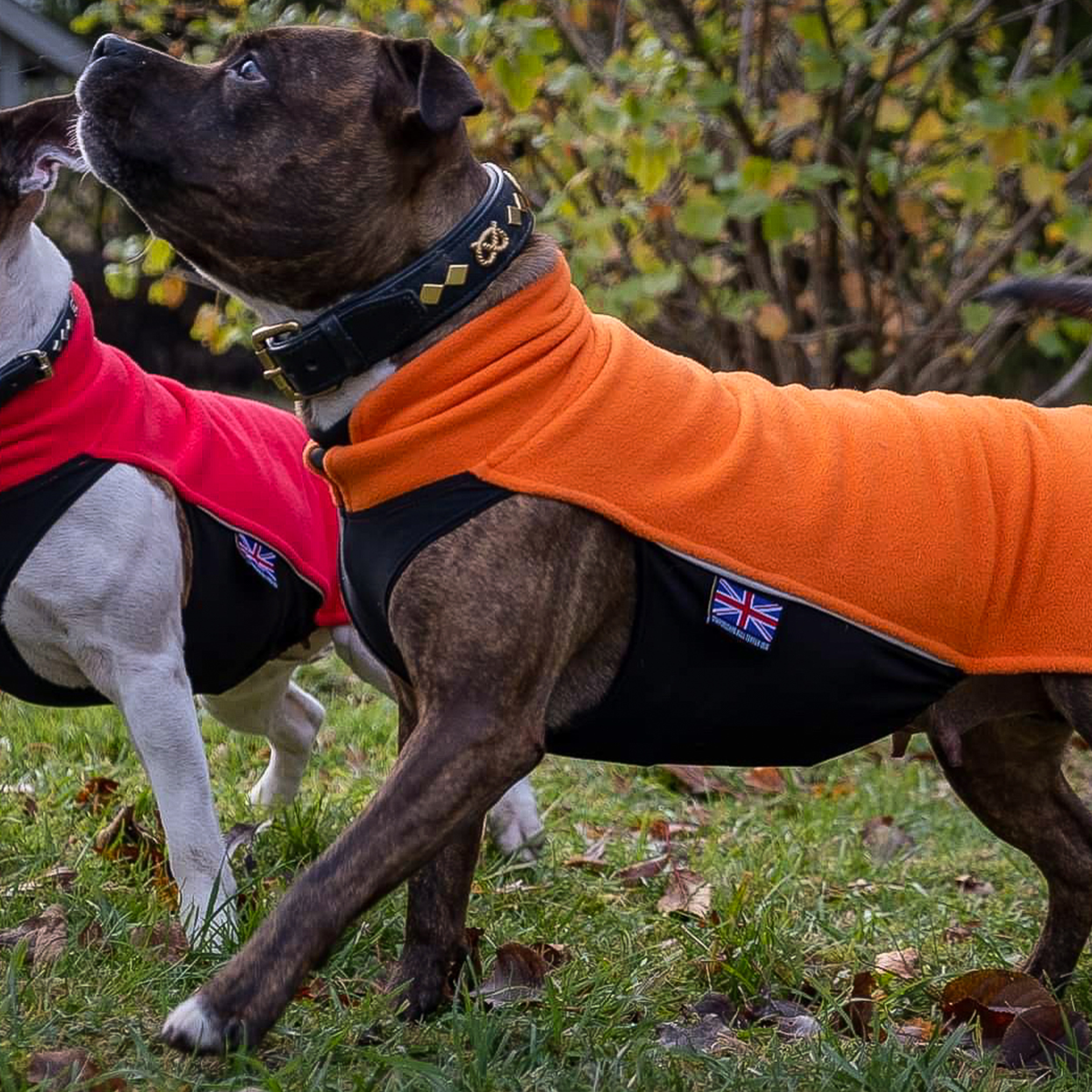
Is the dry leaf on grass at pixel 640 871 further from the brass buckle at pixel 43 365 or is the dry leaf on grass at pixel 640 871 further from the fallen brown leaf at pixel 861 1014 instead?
the brass buckle at pixel 43 365

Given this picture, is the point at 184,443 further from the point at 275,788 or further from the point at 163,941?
the point at 275,788

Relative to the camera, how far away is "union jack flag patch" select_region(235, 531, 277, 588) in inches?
145

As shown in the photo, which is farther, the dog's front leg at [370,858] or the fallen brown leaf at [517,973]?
the fallen brown leaf at [517,973]

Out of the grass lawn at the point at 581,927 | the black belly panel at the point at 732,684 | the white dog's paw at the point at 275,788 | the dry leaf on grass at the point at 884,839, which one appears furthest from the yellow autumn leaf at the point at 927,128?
the black belly panel at the point at 732,684

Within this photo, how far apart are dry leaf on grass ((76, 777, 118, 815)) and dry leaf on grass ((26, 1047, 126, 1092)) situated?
5.44 feet

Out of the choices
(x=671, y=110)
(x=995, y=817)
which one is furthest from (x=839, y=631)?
(x=671, y=110)

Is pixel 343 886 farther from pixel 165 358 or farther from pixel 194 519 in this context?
pixel 165 358

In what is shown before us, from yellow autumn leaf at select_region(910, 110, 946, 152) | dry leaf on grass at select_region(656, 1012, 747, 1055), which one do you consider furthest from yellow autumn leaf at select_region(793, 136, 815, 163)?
A: dry leaf on grass at select_region(656, 1012, 747, 1055)

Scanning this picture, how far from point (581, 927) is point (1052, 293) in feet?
5.34

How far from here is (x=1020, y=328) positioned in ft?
26.6

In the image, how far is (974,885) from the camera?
437cm

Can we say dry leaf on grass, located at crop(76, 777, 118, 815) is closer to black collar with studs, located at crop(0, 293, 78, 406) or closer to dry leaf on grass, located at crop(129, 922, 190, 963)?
dry leaf on grass, located at crop(129, 922, 190, 963)

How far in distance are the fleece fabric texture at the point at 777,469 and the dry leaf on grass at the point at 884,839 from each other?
179cm

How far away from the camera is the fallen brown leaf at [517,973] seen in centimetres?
312
